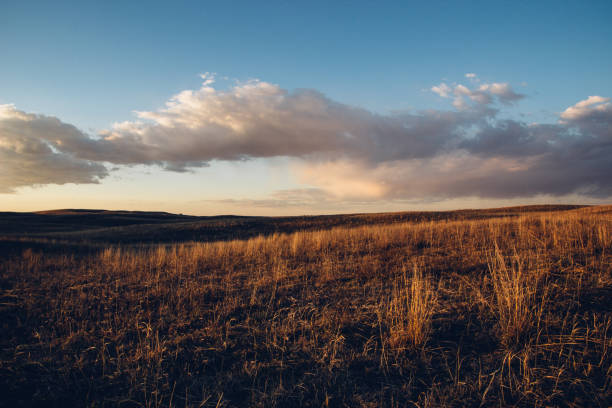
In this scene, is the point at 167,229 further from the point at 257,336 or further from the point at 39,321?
the point at 257,336

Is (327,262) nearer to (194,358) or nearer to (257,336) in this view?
(257,336)

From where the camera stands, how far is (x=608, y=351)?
320 centimetres

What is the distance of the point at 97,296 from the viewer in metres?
6.25

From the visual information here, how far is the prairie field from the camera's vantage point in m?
2.91

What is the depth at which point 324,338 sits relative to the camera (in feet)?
12.6

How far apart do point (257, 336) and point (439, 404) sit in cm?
233

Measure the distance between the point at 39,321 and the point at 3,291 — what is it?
3.33 metres

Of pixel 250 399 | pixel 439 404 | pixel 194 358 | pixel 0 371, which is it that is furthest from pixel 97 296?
pixel 439 404

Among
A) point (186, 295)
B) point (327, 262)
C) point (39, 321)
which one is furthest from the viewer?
point (327, 262)

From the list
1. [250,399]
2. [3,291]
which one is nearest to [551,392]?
[250,399]

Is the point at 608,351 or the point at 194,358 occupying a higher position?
the point at 608,351

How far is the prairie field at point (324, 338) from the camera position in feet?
9.53

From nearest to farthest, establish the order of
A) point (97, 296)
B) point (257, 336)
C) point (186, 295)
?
point (257, 336) < point (186, 295) < point (97, 296)

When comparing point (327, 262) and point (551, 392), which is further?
point (327, 262)
